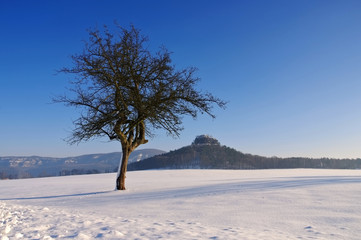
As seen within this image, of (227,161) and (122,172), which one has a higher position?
(227,161)

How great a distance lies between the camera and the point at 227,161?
350 ft

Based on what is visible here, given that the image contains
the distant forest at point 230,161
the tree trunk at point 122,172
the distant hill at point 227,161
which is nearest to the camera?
the tree trunk at point 122,172

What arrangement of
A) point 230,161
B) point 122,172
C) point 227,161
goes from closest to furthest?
point 122,172, point 227,161, point 230,161

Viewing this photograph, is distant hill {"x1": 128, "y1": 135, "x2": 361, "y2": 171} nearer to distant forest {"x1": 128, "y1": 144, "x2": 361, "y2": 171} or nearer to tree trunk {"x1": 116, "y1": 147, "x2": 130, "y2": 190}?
distant forest {"x1": 128, "y1": 144, "x2": 361, "y2": 171}

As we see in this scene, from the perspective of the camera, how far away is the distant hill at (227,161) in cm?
10450

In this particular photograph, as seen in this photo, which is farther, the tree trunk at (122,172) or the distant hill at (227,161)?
the distant hill at (227,161)

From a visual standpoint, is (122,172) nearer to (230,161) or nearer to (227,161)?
(227,161)

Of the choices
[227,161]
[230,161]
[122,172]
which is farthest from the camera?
[230,161]

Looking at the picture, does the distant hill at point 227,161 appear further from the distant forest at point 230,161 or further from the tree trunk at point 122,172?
the tree trunk at point 122,172

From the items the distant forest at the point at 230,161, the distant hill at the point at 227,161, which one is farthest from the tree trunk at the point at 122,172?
the distant forest at the point at 230,161

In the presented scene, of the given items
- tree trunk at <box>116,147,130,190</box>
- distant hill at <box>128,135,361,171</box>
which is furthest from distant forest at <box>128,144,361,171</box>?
tree trunk at <box>116,147,130,190</box>

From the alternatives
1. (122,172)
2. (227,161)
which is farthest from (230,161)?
(122,172)

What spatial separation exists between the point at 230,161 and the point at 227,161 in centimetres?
167

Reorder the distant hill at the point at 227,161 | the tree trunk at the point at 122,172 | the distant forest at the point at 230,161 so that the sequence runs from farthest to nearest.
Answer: the distant forest at the point at 230,161, the distant hill at the point at 227,161, the tree trunk at the point at 122,172
